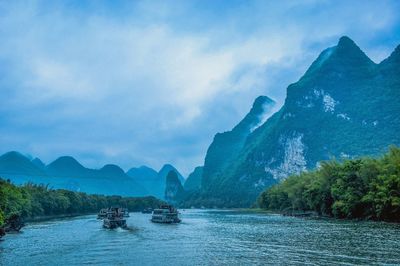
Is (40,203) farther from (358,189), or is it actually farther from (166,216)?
(358,189)

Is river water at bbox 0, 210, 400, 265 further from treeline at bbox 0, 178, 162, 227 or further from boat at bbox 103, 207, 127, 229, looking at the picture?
boat at bbox 103, 207, 127, 229

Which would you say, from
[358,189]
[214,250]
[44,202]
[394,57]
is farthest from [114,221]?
[394,57]

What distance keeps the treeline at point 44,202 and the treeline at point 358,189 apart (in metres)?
38.8

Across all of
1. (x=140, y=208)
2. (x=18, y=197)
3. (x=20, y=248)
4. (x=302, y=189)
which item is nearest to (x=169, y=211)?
(x=18, y=197)

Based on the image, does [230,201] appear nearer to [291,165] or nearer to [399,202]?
[291,165]

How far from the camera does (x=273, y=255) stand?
27.5 metres

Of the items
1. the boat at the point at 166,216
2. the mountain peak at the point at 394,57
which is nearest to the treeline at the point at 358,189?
the boat at the point at 166,216

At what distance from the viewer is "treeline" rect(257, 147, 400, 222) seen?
5184 centimetres

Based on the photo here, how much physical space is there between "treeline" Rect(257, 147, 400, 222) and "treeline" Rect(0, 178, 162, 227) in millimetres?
38751

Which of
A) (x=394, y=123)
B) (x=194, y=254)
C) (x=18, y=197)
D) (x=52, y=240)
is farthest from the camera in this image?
(x=394, y=123)

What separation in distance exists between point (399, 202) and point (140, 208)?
352ft

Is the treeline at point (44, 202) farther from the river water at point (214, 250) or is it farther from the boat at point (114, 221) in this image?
the boat at point (114, 221)

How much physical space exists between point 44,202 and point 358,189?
181 ft

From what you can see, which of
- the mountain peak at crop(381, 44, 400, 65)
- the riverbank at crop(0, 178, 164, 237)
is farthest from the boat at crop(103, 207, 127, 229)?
the mountain peak at crop(381, 44, 400, 65)
